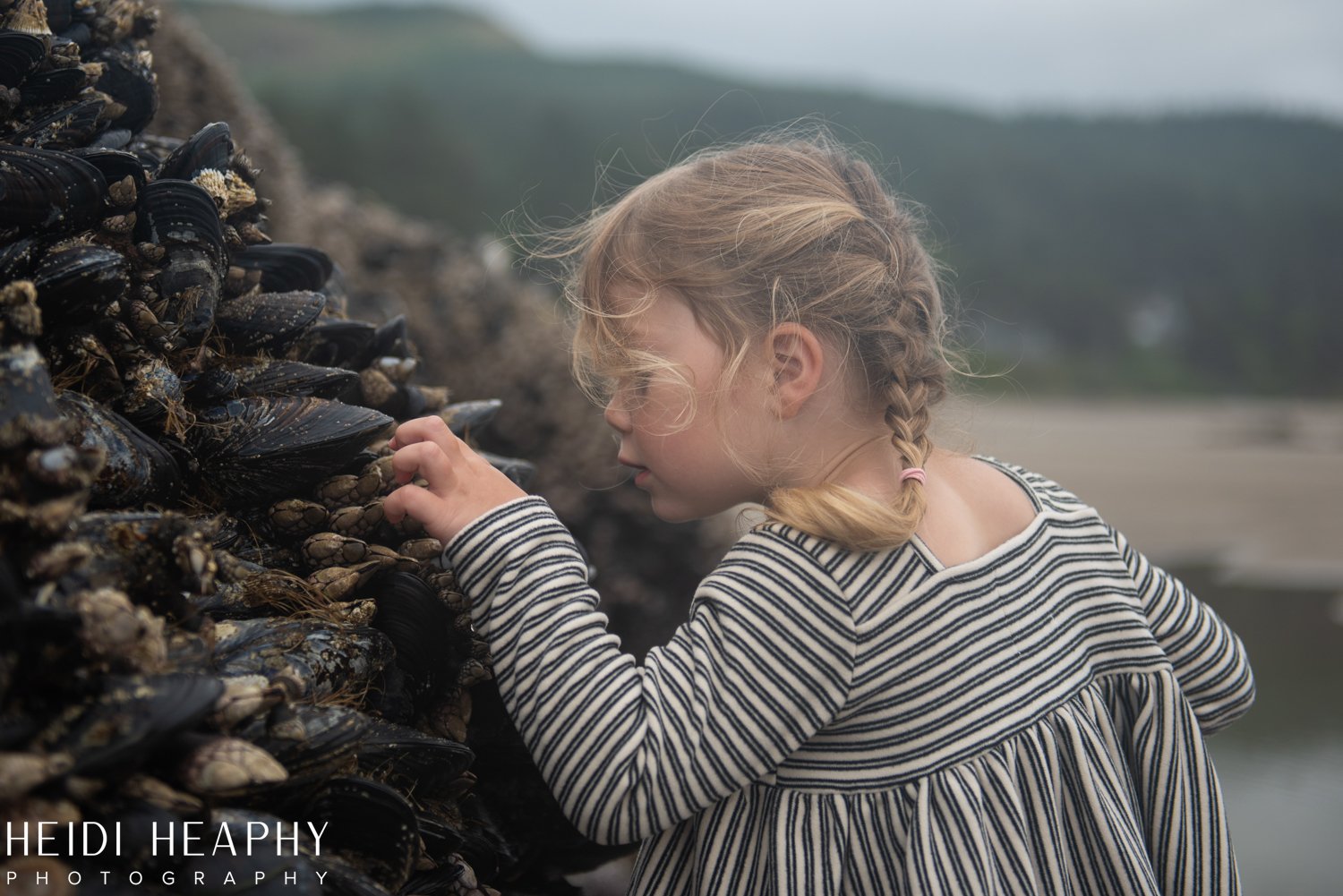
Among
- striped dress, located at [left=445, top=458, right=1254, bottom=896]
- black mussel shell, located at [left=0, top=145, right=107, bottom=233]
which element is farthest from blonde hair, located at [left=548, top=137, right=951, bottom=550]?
black mussel shell, located at [left=0, top=145, right=107, bottom=233]

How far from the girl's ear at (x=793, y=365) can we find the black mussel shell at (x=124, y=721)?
3.53 ft

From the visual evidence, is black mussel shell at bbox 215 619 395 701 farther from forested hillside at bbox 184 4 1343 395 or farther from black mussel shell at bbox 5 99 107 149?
forested hillside at bbox 184 4 1343 395

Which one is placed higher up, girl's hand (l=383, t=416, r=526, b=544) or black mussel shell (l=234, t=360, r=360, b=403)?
black mussel shell (l=234, t=360, r=360, b=403)

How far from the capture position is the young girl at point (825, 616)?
1563 millimetres

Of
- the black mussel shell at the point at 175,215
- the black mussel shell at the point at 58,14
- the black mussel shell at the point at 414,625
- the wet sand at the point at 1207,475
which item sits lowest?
the wet sand at the point at 1207,475

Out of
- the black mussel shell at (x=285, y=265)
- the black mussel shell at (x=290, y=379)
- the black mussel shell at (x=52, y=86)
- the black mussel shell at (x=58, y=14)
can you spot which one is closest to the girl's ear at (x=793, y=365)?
the black mussel shell at (x=290, y=379)

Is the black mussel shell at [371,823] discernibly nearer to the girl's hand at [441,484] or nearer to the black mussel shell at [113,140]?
the girl's hand at [441,484]

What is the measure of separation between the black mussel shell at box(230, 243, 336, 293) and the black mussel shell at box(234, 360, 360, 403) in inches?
8.9

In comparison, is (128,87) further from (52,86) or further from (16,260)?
(16,260)

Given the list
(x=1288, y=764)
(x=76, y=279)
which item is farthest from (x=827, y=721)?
(x=1288, y=764)

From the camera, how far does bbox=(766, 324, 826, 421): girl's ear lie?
1.83m

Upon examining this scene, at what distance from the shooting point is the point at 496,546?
1.62 metres

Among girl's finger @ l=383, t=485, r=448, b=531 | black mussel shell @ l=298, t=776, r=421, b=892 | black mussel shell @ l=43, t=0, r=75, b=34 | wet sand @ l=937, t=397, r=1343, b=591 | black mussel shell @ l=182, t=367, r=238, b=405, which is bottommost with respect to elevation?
wet sand @ l=937, t=397, r=1343, b=591

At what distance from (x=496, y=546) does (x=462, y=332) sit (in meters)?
3.74
